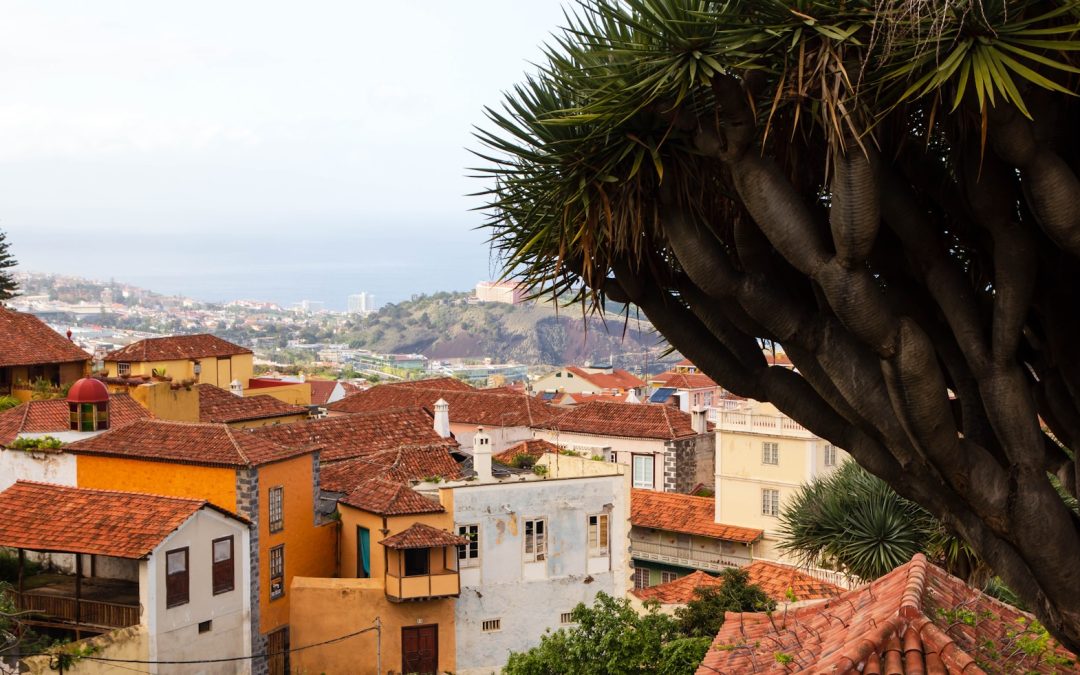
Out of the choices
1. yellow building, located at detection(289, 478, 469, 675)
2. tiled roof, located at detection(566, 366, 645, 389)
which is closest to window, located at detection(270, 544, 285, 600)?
A: yellow building, located at detection(289, 478, 469, 675)

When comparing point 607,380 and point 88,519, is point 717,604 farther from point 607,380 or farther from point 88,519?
point 607,380

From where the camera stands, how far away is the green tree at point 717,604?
89.7 ft

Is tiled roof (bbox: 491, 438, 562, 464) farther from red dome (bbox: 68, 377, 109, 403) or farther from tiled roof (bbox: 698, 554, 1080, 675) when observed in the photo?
tiled roof (bbox: 698, 554, 1080, 675)

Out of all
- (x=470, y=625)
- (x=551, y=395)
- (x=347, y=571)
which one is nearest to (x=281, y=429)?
(x=347, y=571)

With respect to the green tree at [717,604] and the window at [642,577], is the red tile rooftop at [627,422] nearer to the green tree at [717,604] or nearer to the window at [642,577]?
the window at [642,577]

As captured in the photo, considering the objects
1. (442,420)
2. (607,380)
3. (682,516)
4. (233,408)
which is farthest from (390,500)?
(607,380)

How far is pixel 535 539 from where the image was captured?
35719 millimetres

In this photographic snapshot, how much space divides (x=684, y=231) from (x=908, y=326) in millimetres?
1903

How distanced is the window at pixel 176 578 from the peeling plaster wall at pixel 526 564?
27.7 ft

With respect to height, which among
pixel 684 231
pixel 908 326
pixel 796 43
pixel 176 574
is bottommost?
pixel 176 574

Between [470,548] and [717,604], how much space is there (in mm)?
9334

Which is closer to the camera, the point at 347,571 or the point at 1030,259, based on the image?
the point at 1030,259

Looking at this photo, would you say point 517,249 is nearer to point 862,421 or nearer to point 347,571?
point 862,421

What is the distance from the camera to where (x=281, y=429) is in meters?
40.6
